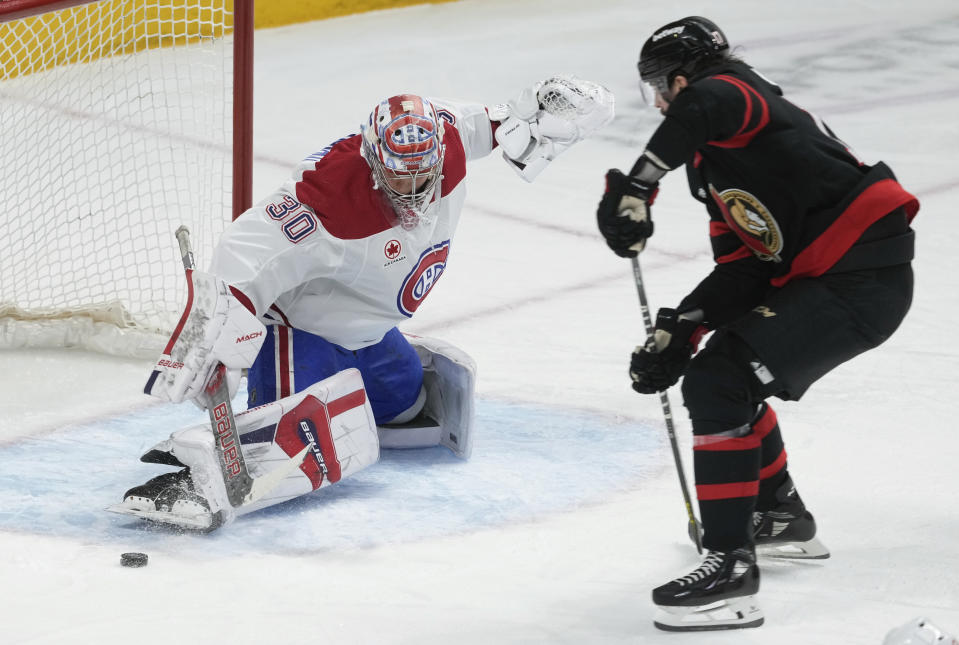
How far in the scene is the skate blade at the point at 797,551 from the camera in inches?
104

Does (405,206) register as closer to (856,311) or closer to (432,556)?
(432,556)

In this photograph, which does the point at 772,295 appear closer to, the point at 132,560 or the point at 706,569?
the point at 706,569

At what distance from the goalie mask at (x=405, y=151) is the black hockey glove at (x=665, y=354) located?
564 mm

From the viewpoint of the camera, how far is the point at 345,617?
2.38 meters

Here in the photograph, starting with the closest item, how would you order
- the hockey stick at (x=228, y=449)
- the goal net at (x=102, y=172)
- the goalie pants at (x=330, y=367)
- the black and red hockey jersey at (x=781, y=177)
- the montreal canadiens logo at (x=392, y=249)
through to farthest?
the black and red hockey jersey at (x=781, y=177)
the hockey stick at (x=228, y=449)
the montreal canadiens logo at (x=392, y=249)
the goalie pants at (x=330, y=367)
the goal net at (x=102, y=172)

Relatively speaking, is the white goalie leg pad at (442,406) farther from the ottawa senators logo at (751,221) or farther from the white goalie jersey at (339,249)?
the ottawa senators logo at (751,221)

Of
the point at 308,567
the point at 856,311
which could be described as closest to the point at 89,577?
the point at 308,567

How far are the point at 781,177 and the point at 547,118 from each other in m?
0.87

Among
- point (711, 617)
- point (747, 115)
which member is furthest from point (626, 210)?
point (711, 617)

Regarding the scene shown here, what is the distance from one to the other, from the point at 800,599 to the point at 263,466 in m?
1.07

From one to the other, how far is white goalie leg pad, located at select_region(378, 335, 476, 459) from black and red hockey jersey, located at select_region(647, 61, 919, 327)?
2.75 ft

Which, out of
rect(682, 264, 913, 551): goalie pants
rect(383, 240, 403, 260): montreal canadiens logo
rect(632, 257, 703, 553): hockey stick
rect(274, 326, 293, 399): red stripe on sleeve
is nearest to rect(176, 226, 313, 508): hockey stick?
rect(274, 326, 293, 399): red stripe on sleeve

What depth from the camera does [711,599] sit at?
7.76 ft

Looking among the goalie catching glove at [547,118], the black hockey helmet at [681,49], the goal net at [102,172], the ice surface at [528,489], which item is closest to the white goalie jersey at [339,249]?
the goalie catching glove at [547,118]
